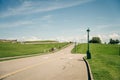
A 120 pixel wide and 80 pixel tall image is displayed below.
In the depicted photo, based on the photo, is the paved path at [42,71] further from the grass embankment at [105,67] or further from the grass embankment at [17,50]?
the grass embankment at [17,50]

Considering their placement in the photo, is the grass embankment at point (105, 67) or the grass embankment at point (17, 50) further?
the grass embankment at point (17, 50)

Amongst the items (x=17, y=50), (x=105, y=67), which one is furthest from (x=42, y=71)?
(x=17, y=50)

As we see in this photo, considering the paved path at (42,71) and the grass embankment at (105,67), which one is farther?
the grass embankment at (105,67)

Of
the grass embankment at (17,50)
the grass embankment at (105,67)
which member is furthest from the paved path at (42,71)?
the grass embankment at (17,50)

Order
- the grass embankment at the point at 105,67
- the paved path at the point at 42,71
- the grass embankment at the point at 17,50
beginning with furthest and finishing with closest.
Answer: the grass embankment at the point at 17,50, the grass embankment at the point at 105,67, the paved path at the point at 42,71

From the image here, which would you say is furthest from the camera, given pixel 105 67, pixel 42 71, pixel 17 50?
pixel 17 50

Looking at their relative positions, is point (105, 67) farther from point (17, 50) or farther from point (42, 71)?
point (17, 50)

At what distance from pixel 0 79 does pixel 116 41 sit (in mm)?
174984

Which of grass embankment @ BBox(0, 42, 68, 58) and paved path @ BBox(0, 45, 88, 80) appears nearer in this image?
paved path @ BBox(0, 45, 88, 80)

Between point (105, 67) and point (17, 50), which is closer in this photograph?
point (105, 67)

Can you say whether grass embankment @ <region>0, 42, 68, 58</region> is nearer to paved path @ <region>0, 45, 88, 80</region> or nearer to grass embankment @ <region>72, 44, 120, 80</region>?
paved path @ <region>0, 45, 88, 80</region>

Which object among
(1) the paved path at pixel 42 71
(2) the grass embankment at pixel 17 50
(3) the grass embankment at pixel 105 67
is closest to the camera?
(1) the paved path at pixel 42 71

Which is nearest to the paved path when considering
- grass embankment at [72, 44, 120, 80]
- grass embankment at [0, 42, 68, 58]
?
grass embankment at [72, 44, 120, 80]

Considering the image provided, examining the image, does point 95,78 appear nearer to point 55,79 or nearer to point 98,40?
point 55,79
